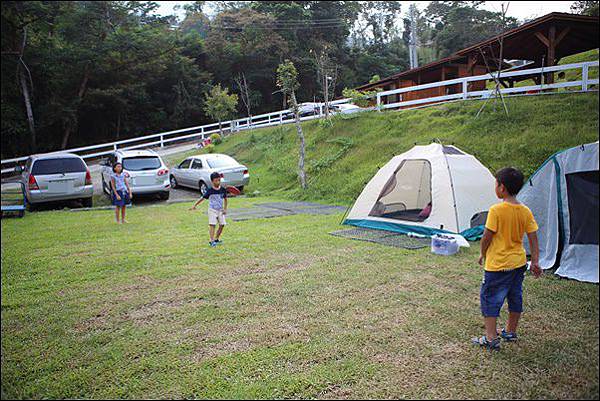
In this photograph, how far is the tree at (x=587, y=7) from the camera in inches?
72.7

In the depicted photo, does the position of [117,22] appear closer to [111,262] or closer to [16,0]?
[16,0]

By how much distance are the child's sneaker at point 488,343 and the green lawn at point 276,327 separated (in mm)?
78

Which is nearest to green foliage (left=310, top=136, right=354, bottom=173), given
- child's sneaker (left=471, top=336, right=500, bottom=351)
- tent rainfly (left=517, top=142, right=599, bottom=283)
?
tent rainfly (left=517, top=142, right=599, bottom=283)

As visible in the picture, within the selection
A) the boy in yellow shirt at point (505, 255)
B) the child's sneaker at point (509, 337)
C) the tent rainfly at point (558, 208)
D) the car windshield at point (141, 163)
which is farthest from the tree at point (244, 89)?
the child's sneaker at point (509, 337)

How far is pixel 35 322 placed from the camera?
3.59m

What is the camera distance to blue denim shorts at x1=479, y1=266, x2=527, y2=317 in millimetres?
3072

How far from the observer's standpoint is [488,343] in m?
3.08

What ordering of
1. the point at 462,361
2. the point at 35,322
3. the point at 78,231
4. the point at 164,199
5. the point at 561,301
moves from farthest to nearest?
the point at 164,199 < the point at 78,231 < the point at 561,301 < the point at 35,322 < the point at 462,361

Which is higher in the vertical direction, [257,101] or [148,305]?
[257,101]

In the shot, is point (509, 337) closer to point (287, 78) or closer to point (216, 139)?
point (287, 78)

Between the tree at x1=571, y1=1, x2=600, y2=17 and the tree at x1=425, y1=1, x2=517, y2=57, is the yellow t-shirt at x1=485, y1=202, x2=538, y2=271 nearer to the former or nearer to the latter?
the tree at x1=571, y1=1, x2=600, y2=17

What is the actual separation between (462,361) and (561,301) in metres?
1.69

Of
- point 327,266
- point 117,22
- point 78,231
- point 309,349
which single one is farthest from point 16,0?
point 78,231

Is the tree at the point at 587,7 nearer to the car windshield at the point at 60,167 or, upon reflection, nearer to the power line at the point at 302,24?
the car windshield at the point at 60,167
